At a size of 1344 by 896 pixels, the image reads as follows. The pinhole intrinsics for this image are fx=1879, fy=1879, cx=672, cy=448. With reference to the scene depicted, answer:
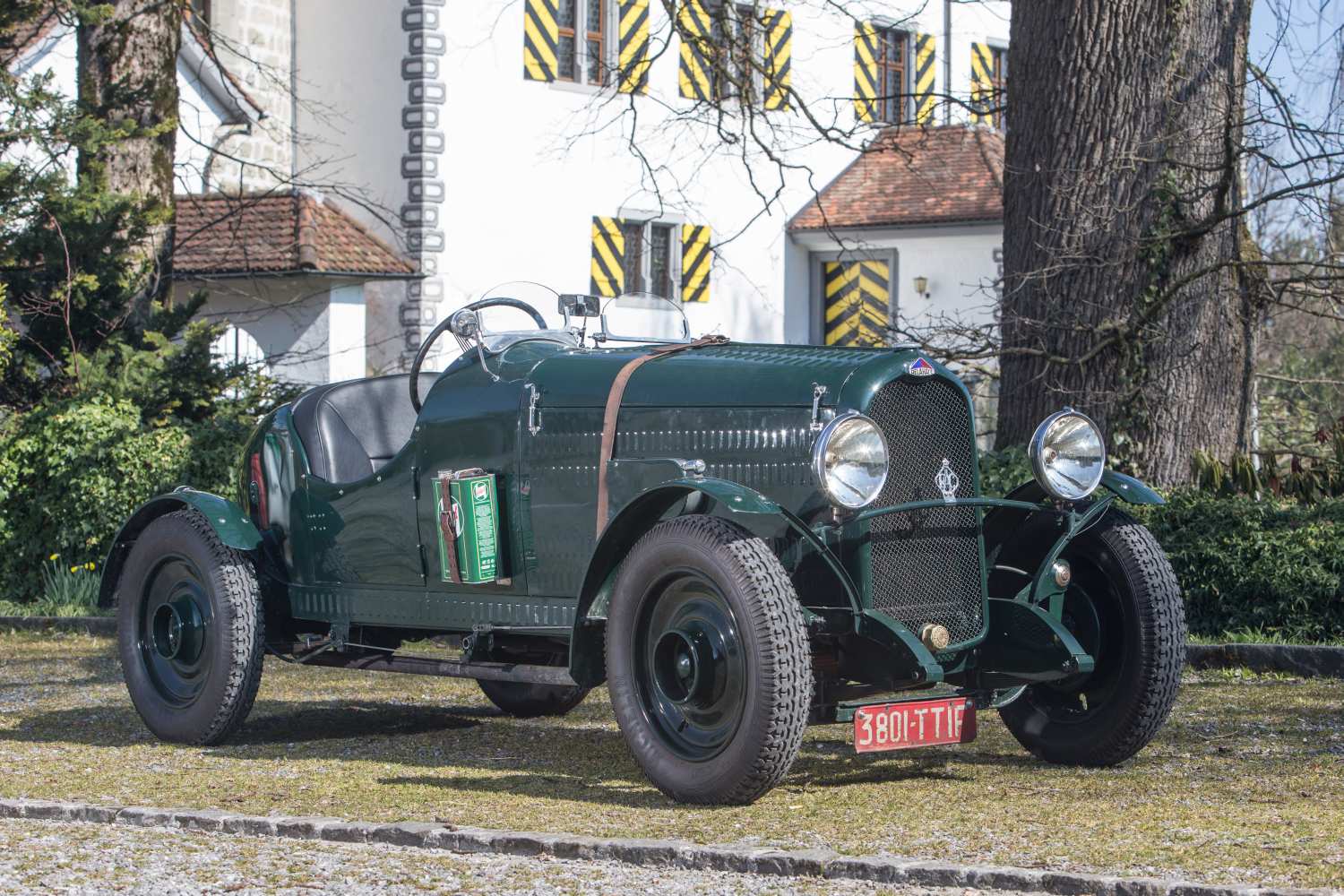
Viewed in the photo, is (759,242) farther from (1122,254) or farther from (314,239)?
(1122,254)

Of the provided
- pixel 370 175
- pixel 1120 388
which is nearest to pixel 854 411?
pixel 1120 388

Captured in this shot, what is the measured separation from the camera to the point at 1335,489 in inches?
422

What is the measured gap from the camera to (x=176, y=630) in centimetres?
768

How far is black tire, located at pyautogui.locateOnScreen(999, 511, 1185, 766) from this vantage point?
20.9ft

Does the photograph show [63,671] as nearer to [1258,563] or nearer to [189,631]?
[189,631]

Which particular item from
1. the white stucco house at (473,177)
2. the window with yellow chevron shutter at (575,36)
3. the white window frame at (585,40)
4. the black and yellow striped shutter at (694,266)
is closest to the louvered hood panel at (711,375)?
the white stucco house at (473,177)

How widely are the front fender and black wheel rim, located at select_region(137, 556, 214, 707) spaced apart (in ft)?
0.70

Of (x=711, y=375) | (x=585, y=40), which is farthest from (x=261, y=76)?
(x=711, y=375)

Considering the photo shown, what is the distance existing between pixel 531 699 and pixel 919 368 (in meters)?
2.97

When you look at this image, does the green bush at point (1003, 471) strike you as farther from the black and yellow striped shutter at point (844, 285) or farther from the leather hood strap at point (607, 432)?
the black and yellow striped shutter at point (844, 285)

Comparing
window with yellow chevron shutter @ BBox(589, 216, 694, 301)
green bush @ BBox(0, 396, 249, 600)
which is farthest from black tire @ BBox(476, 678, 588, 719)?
window with yellow chevron shutter @ BBox(589, 216, 694, 301)

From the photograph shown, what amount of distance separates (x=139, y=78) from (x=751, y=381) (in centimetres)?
1022

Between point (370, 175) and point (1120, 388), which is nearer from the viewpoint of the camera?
point (1120, 388)

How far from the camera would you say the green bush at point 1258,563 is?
31.9 feet
